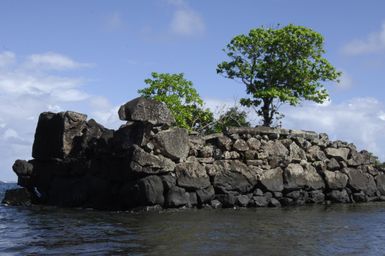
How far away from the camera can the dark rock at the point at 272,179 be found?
2508 centimetres

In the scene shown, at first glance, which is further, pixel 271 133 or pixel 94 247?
pixel 271 133

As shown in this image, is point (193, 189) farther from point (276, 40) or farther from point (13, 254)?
point (276, 40)

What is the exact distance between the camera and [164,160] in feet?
74.6

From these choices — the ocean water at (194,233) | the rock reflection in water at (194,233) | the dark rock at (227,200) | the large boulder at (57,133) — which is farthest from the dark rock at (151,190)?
the large boulder at (57,133)

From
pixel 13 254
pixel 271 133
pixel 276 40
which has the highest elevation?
pixel 276 40

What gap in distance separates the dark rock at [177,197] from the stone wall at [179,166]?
0.05 meters

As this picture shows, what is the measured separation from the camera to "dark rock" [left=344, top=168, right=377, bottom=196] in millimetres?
28234

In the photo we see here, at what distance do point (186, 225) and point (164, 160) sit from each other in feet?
21.5

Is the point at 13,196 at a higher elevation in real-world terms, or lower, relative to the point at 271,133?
lower

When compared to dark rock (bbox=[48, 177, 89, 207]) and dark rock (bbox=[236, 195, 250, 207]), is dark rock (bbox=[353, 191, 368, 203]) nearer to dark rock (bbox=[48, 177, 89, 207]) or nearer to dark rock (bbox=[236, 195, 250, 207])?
dark rock (bbox=[236, 195, 250, 207])

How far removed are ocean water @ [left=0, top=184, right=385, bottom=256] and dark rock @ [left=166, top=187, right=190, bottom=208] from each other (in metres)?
0.66

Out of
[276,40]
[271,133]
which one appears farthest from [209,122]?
[271,133]

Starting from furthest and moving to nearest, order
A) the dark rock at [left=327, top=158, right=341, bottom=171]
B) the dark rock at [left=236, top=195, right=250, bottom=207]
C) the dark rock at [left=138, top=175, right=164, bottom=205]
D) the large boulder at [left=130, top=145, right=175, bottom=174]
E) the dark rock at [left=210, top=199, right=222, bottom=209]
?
the dark rock at [left=327, top=158, right=341, bottom=171], the dark rock at [left=236, top=195, right=250, bottom=207], the dark rock at [left=210, top=199, right=222, bottom=209], the large boulder at [left=130, top=145, right=175, bottom=174], the dark rock at [left=138, top=175, right=164, bottom=205]

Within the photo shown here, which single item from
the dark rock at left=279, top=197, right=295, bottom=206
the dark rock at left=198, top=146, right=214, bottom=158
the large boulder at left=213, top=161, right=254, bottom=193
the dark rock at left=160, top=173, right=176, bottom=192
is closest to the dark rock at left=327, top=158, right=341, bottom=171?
the dark rock at left=279, top=197, right=295, bottom=206
